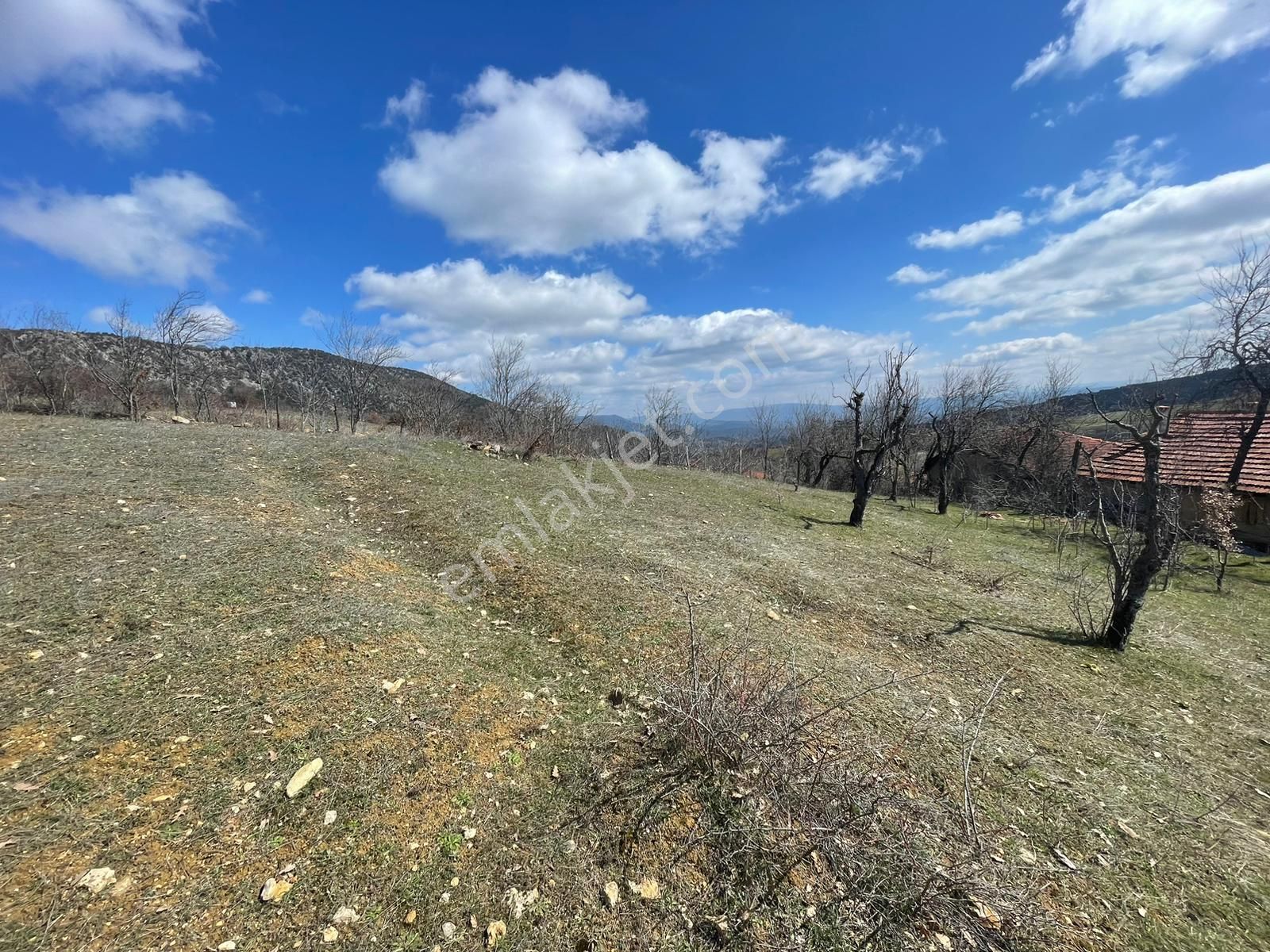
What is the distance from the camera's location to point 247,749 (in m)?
2.93

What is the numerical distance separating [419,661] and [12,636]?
295 centimetres

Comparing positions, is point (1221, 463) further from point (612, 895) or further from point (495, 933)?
point (495, 933)

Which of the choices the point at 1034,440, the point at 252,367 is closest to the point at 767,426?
the point at 1034,440

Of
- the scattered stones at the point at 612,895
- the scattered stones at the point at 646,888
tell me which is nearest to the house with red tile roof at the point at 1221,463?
the scattered stones at the point at 646,888

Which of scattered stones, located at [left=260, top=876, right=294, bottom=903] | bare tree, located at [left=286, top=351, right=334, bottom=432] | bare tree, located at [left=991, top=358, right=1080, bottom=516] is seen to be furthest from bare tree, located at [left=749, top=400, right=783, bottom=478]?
scattered stones, located at [left=260, top=876, right=294, bottom=903]

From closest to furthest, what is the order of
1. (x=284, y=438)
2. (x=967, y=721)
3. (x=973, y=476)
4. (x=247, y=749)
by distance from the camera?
(x=247, y=749) < (x=967, y=721) < (x=284, y=438) < (x=973, y=476)

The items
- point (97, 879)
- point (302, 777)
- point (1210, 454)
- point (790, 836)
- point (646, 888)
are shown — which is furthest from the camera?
point (1210, 454)

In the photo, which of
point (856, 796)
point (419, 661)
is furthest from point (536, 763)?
→ point (856, 796)

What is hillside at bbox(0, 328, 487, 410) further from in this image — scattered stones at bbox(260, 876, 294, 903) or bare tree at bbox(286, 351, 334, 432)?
scattered stones at bbox(260, 876, 294, 903)

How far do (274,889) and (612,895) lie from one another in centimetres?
160

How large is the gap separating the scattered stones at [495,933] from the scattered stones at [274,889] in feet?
3.19

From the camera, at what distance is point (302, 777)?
9.15 ft

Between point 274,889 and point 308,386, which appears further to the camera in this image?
point 308,386

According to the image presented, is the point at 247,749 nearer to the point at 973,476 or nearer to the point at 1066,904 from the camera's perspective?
the point at 1066,904
